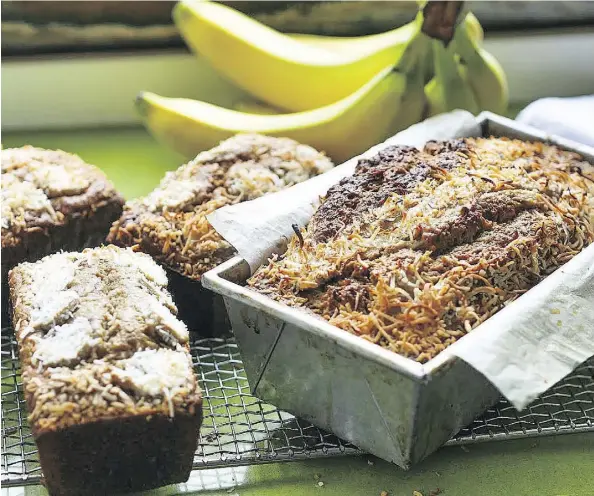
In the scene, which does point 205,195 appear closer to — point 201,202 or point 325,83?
point 201,202

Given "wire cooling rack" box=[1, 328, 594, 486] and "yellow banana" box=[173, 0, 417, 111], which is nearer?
"wire cooling rack" box=[1, 328, 594, 486]

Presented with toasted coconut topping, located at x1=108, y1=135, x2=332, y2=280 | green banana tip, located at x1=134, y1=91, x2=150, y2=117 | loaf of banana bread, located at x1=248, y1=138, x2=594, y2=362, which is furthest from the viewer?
green banana tip, located at x1=134, y1=91, x2=150, y2=117

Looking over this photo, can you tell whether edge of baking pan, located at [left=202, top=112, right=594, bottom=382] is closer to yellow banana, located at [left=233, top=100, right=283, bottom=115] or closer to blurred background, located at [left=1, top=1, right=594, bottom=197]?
blurred background, located at [left=1, top=1, right=594, bottom=197]

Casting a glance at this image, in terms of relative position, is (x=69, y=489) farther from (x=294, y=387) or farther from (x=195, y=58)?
(x=195, y=58)

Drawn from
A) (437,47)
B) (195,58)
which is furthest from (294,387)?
(195,58)

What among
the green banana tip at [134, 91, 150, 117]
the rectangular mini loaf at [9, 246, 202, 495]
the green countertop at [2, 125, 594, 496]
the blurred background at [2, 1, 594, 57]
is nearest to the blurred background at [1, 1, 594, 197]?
the blurred background at [2, 1, 594, 57]

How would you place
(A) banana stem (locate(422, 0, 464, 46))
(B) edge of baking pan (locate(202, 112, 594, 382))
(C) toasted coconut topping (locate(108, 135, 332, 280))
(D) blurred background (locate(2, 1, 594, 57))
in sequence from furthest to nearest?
(D) blurred background (locate(2, 1, 594, 57)) < (A) banana stem (locate(422, 0, 464, 46)) < (C) toasted coconut topping (locate(108, 135, 332, 280)) < (B) edge of baking pan (locate(202, 112, 594, 382))

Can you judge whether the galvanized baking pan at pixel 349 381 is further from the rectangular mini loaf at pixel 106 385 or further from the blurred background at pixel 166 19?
the blurred background at pixel 166 19

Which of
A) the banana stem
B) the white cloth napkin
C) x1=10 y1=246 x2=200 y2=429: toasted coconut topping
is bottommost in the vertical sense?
x1=10 y1=246 x2=200 y2=429: toasted coconut topping
